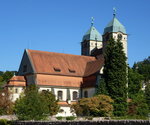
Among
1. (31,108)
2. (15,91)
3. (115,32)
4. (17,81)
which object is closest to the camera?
(31,108)

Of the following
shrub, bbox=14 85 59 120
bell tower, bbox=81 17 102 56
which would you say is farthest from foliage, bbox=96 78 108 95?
bell tower, bbox=81 17 102 56

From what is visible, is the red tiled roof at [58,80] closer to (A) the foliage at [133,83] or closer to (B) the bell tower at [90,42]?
(A) the foliage at [133,83]

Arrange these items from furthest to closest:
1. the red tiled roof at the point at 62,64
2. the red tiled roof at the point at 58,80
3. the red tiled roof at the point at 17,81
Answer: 1. the red tiled roof at the point at 62,64
2. the red tiled roof at the point at 58,80
3. the red tiled roof at the point at 17,81

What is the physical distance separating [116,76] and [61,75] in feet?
44.2

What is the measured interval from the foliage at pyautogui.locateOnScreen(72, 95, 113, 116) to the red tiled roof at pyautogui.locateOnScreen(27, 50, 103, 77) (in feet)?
43.0

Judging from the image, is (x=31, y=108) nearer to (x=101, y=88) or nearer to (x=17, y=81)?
(x=101, y=88)

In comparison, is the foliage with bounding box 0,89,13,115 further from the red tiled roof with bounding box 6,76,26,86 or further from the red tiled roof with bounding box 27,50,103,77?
the red tiled roof with bounding box 27,50,103,77

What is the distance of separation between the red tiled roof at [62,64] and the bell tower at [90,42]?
11785 mm

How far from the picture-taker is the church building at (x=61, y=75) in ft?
237

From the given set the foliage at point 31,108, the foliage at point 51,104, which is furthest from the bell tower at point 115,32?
the foliage at point 31,108

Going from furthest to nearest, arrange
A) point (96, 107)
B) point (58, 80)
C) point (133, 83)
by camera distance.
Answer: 1. point (133, 83)
2. point (58, 80)
3. point (96, 107)

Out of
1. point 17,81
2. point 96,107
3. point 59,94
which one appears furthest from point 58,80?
point 96,107

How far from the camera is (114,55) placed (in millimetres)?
68125

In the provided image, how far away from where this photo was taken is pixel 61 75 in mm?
75250
